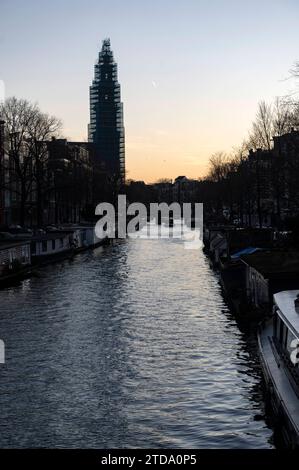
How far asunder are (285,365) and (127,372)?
7299 mm

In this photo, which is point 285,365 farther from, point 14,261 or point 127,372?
point 14,261

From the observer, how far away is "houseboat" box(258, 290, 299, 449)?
15430 mm

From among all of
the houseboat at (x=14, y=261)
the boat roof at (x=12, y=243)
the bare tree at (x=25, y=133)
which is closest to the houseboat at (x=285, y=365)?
the houseboat at (x=14, y=261)

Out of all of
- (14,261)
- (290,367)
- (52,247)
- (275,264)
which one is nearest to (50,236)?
(52,247)

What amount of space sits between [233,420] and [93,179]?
112m

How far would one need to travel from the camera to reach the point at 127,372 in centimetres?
2453

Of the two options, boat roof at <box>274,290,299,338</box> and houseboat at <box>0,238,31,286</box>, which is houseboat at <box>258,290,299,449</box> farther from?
houseboat at <box>0,238,31,286</box>

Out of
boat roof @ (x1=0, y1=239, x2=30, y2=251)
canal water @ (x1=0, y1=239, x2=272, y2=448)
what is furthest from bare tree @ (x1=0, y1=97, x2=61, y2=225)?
canal water @ (x1=0, y1=239, x2=272, y2=448)

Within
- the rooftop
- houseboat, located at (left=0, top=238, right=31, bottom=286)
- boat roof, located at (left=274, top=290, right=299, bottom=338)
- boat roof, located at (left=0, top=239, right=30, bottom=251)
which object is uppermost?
the rooftop

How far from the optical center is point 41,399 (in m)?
21.3

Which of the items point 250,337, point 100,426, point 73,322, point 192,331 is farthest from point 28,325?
point 100,426

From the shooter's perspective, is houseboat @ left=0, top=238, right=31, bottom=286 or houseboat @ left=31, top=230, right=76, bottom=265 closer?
houseboat @ left=0, top=238, right=31, bottom=286

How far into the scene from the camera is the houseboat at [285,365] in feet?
50.6

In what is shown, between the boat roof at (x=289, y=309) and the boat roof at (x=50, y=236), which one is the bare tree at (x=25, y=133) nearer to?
the boat roof at (x=50, y=236)
